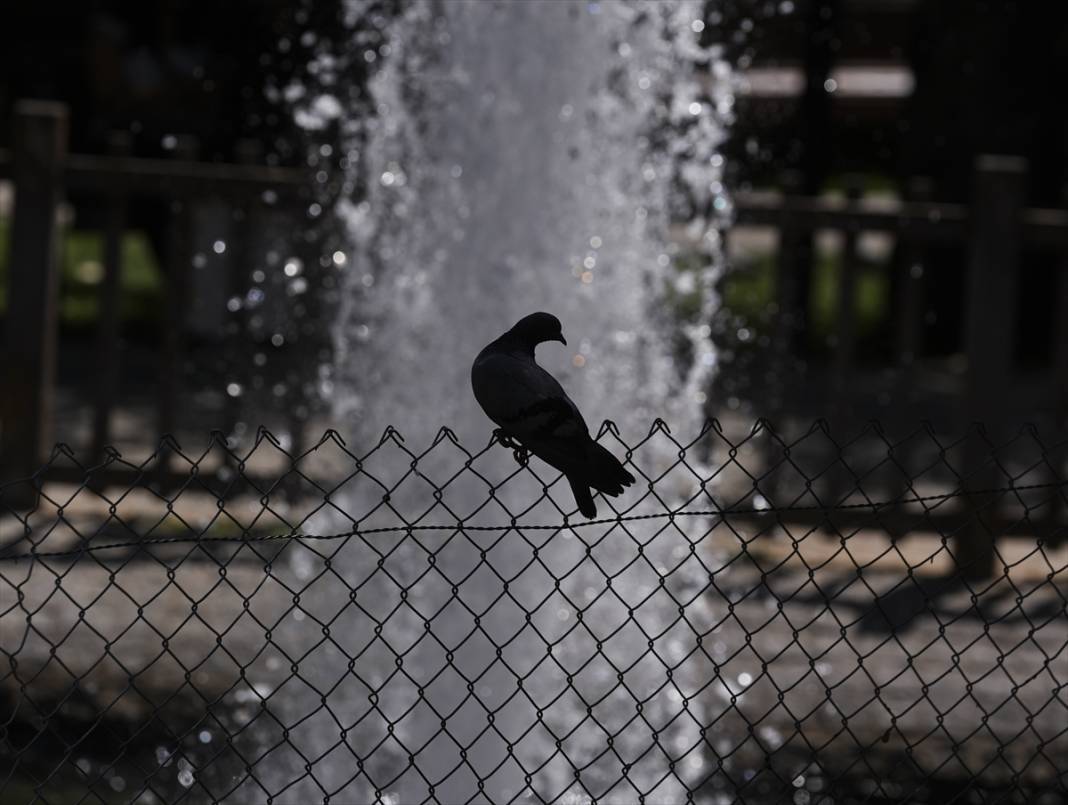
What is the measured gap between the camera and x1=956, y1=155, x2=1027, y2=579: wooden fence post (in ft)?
18.5

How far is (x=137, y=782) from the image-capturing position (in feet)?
12.0

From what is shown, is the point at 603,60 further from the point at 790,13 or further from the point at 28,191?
the point at 790,13

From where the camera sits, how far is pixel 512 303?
15.4 feet

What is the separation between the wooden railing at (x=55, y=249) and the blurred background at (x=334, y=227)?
1 cm

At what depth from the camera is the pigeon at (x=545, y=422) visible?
2.42 meters

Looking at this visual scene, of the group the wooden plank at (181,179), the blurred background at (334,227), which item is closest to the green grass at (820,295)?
the blurred background at (334,227)

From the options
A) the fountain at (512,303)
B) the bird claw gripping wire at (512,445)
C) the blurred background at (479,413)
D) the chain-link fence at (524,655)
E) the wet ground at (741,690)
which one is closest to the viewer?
the bird claw gripping wire at (512,445)

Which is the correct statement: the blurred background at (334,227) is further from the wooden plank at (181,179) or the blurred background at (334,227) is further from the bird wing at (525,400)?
the bird wing at (525,400)

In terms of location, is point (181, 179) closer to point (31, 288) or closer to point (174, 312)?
point (174, 312)

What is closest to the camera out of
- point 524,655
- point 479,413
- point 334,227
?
point 524,655

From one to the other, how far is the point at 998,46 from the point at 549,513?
6.14 m

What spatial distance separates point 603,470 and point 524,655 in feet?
5.72

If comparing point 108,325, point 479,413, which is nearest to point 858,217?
point 479,413

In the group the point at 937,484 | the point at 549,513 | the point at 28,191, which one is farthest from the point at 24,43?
the point at 549,513
